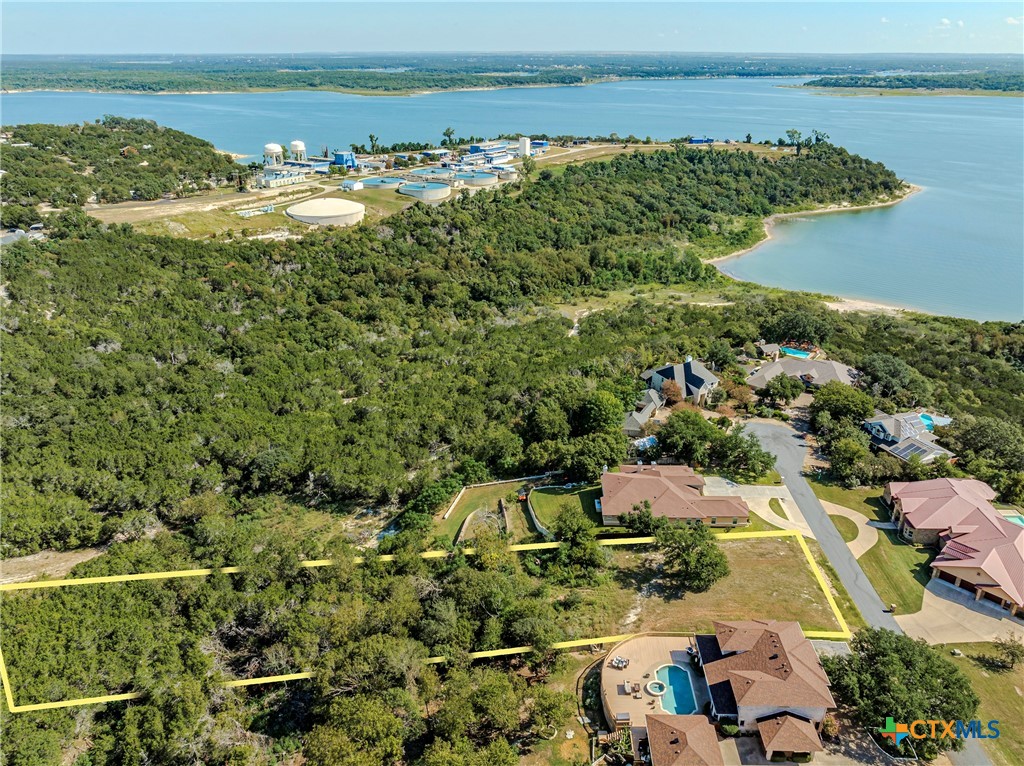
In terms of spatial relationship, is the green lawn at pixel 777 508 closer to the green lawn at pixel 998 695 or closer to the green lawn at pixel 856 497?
the green lawn at pixel 856 497

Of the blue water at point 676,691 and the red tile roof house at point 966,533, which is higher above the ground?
the red tile roof house at point 966,533

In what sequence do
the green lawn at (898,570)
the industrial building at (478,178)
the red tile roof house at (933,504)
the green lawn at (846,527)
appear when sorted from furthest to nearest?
the industrial building at (478,178) → the green lawn at (846,527) → the red tile roof house at (933,504) → the green lawn at (898,570)

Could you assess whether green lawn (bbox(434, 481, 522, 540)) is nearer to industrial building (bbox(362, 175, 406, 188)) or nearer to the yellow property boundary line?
the yellow property boundary line

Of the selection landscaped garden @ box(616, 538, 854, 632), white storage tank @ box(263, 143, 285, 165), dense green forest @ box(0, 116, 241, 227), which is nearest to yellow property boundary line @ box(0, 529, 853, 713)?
landscaped garden @ box(616, 538, 854, 632)

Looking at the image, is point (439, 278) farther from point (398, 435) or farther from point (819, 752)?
point (819, 752)

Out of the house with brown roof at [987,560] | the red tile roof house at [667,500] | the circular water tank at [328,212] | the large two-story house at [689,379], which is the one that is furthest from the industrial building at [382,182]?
the house with brown roof at [987,560]
